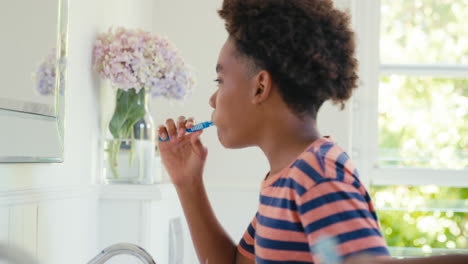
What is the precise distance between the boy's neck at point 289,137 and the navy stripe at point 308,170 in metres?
0.12

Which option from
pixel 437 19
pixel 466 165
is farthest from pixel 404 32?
pixel 466 165

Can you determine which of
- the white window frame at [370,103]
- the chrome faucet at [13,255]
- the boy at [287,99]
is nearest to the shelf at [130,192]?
the chrome faucet at [13,255]

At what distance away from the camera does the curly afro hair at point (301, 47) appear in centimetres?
105

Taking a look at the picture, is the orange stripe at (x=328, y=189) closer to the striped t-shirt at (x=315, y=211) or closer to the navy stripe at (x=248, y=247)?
the striped t-shirt at (x=315, y=211)

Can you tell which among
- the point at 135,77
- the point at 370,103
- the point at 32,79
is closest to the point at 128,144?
the point at 135,77

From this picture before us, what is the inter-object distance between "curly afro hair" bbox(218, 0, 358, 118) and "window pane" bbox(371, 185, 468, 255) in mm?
1603

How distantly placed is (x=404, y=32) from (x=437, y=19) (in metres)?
0.13

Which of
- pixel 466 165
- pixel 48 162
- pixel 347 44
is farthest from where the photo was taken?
pixel 466 165

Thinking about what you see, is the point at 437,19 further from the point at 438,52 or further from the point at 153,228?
the point at 153,228

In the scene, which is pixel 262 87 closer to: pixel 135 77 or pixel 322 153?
pixel 322 153

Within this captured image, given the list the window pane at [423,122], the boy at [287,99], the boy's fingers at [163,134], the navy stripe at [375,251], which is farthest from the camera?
the window pane at [423,122]

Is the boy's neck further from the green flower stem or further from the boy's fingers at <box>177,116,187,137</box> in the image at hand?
the green flower stem

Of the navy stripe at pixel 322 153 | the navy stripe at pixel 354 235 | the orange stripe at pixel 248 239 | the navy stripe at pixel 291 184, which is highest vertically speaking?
the navy stripe at pixel 322 153

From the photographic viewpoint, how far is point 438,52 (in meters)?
2.62
